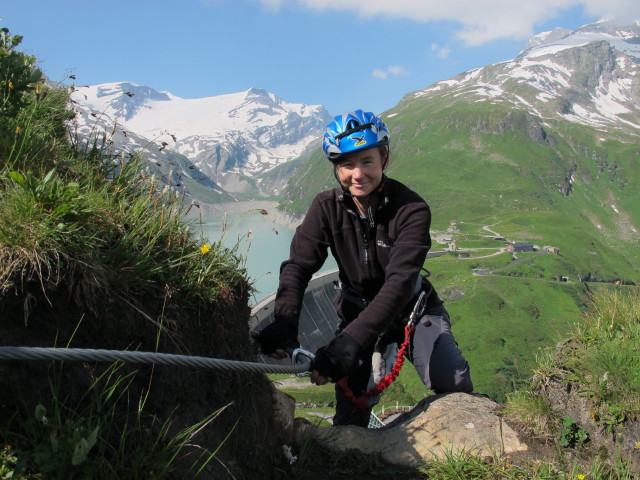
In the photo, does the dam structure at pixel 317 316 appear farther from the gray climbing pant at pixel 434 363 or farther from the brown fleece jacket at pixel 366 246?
the brown fleece jacket at pixel 366 246

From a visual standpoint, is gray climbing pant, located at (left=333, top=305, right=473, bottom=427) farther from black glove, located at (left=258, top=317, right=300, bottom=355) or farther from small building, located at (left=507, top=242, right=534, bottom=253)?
small building, located at (left=507, top=242, right=534, bottom=253)

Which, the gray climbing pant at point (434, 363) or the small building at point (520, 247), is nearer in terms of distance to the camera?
the gray climbing pant at point (434, 363)

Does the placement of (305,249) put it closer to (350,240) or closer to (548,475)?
(350,240)

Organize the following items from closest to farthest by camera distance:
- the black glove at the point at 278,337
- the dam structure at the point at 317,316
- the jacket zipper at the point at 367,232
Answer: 1. the black glove at the point at 278,337
2. the jacket zipper at the point at 367,232
3. the dam structure at the point at 317,316

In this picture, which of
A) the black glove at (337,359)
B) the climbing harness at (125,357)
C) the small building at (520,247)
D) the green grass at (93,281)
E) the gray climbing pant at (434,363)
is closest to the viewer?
the climbing harness at (125,357)

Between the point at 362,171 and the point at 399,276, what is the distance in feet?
3.52

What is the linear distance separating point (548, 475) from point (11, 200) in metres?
4.18

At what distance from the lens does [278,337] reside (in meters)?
4.27

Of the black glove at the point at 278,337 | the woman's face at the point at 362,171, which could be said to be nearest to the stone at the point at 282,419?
the black glove at the point at 278,337

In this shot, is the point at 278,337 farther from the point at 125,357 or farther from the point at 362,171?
the point at 125,357

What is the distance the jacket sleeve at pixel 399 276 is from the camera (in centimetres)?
405

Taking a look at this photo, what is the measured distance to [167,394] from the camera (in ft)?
10.4

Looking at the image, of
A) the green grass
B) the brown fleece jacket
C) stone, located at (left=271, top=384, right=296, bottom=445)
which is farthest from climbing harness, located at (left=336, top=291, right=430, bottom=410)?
the green grass

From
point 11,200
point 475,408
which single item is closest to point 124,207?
point 11,200
